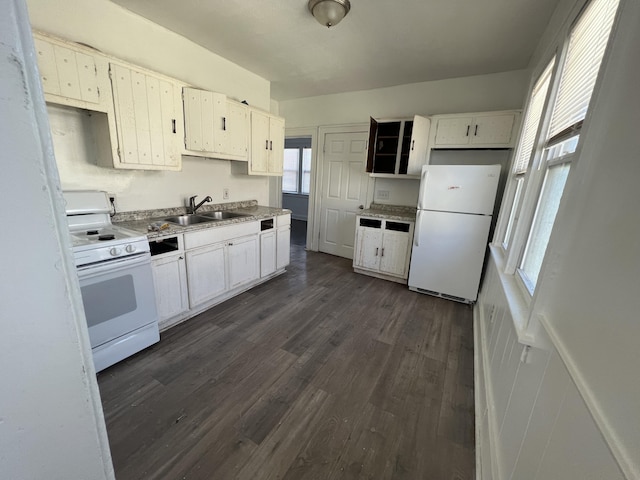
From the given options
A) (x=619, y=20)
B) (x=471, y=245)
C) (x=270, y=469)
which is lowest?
(x=270, y=469)

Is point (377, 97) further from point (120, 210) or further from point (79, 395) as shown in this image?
point (79, 395)

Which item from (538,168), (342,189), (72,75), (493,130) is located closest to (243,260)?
(72,75)

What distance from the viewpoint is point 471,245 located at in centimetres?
299

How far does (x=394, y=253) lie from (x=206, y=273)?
2345mm

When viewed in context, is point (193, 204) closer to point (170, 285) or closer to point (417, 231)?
point (170, 285)

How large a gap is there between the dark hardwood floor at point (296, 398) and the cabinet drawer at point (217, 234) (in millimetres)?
728

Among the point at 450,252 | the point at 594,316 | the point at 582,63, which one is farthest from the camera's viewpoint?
the point at 450,252

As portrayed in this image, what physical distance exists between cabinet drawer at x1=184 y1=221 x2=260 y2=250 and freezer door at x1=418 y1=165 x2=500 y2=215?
2006mm

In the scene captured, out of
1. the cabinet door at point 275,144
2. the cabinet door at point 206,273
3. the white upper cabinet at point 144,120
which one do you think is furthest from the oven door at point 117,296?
the cabinet door at point 275,144

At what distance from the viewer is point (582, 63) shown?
1.28 meters

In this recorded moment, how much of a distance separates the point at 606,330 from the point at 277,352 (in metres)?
1.94

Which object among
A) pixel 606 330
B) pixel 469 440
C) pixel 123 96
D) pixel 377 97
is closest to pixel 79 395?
pixel 606 330

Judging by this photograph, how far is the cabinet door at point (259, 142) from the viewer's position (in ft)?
10.4

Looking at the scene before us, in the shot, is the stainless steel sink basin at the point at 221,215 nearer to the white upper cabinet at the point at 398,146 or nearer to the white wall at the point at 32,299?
the white upper cabinet at the point at 398,146
